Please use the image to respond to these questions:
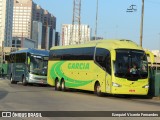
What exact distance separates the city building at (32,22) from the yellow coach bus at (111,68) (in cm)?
10017

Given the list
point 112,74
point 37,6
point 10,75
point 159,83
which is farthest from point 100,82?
point 37,6

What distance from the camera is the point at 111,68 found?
24.0 meters

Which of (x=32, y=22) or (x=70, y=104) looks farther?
(x=32, y=22)

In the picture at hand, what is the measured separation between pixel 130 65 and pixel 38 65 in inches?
565

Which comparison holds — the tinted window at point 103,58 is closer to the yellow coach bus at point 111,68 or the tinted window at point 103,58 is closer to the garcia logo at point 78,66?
the yellow coach bus at point 111,68

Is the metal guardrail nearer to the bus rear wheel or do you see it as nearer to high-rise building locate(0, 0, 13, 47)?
the bus rear wheel

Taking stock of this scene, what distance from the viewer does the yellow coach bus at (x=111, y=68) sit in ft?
78.5

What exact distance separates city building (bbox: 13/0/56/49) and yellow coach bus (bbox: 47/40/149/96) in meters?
100

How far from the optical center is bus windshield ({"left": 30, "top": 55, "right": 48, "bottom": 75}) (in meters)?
36.8

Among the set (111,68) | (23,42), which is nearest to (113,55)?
(111,68)

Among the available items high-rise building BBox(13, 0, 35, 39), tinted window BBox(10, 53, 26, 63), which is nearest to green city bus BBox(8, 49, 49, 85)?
tinted window BBox(10, 53, 26, 63)

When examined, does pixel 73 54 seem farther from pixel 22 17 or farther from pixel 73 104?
pixel 22 17

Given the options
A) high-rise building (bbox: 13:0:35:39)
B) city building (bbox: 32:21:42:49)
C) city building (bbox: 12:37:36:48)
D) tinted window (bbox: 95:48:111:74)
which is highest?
high-rise building (bbox: 13:0:35:39)

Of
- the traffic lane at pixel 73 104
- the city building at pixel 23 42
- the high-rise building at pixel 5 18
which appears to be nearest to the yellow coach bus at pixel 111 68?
the traffic lane at pixel 73 104
